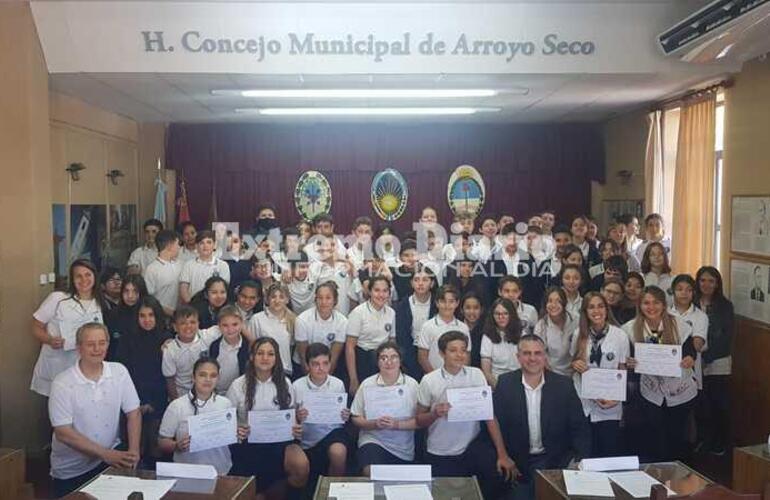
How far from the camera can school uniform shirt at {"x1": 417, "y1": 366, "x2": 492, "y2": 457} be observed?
4.59 metres

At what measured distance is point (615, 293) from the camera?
573 cm

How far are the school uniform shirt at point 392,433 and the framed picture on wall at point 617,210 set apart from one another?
16.9 feet

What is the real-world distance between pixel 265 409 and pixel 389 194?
6.84 metres

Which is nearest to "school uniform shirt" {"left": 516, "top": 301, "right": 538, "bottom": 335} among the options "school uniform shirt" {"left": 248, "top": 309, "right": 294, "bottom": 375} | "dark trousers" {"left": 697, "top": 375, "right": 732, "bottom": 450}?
"dark trousers" {"left": 697, "top": 375, "right": 732, "bottom": 450}

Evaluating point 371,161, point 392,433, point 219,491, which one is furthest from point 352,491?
point 371,161

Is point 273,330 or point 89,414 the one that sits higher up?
point 273,330

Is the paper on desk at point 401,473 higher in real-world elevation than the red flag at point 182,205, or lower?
lower

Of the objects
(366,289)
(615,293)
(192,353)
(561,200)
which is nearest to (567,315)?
(615,293)

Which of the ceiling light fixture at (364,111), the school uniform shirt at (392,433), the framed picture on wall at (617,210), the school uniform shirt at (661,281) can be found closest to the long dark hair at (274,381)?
the school uniform shirt at (392,433)

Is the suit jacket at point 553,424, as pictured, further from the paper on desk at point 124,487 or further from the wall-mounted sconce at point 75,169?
the wall-mounted sconce at point 75,169

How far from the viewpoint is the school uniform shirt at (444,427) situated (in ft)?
15.1

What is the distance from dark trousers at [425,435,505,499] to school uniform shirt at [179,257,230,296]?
9.35 feet

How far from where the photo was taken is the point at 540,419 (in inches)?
176

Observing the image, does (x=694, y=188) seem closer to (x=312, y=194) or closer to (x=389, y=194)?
(x=389, y=194)
